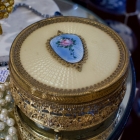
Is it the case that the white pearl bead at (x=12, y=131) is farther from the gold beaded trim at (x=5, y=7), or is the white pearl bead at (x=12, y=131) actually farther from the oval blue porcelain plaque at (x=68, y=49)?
the gold beaded trim at (x=5, y=7)

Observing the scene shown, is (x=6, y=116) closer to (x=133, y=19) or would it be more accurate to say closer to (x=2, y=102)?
(x=2, y=102)

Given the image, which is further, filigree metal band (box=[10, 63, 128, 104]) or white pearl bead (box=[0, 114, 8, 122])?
white pearl bead (box=[0, 114, 8, 122])

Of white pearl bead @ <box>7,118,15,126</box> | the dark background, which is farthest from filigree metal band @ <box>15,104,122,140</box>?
the dark background

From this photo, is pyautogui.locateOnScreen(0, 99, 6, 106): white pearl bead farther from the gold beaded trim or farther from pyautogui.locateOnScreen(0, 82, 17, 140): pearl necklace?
the gold beaded trim

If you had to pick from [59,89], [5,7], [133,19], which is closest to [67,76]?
[59,89]

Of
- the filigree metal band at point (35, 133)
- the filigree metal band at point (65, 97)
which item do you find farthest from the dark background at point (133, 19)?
the filigree metal band at point (65, 97)
